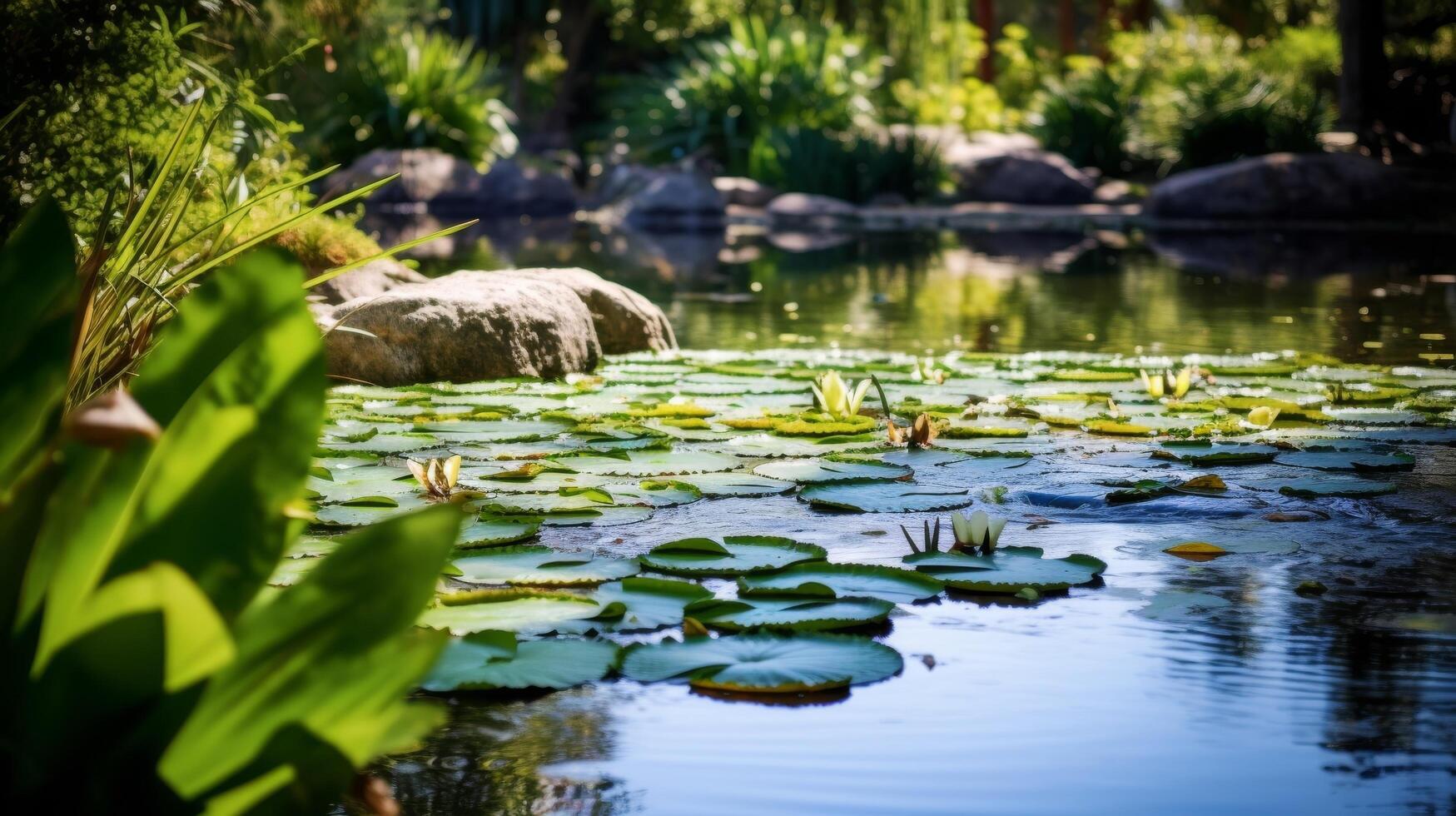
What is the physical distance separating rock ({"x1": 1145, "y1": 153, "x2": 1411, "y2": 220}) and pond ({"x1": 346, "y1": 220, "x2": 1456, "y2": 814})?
10.1 meters

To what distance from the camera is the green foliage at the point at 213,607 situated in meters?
0.91

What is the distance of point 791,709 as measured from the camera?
1.83 metres

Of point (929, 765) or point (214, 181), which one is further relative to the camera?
point (214, 181)

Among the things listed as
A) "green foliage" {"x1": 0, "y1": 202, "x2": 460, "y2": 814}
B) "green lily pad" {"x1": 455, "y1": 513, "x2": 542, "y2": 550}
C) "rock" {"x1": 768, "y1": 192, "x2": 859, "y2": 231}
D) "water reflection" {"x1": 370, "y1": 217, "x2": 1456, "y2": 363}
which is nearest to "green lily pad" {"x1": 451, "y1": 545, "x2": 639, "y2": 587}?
"green lily pad" {"x1": 455, "y1": 513, "x2": 542, "y2": 550}

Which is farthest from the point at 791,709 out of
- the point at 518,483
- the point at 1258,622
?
the point at 518,483

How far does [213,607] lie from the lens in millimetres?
924

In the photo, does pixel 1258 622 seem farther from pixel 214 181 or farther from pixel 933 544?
pixel 214 181

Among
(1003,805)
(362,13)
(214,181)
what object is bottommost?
(1003,805)

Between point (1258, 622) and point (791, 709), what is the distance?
29.7 inches

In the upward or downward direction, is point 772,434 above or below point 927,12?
below

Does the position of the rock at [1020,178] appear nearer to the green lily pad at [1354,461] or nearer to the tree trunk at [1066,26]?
the tree trunk at [1066,26]

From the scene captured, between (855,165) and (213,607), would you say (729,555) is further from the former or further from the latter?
(855,165)

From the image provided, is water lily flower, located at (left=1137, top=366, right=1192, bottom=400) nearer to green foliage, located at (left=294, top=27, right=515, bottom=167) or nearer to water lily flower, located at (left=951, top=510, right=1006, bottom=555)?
water lily flower, located at (left=951, top=510, right=1006, bottom=555)

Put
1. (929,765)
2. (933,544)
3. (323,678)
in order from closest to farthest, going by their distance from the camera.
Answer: (323,678) < (929,765) < (933,544)
